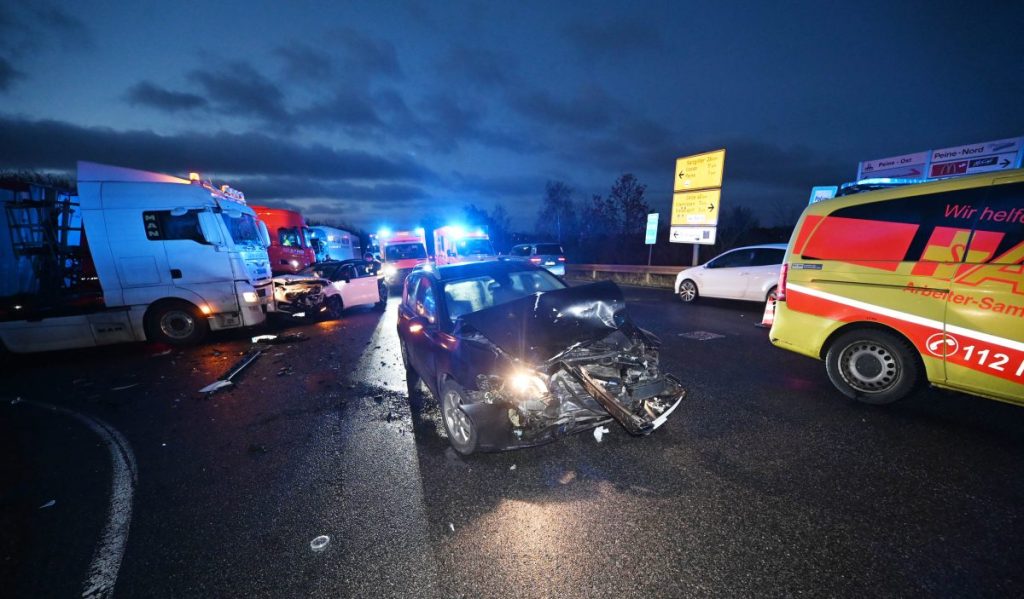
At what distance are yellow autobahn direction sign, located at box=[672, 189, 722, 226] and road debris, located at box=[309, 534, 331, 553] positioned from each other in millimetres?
15907

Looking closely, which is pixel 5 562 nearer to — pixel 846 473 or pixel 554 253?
pixel 846 473

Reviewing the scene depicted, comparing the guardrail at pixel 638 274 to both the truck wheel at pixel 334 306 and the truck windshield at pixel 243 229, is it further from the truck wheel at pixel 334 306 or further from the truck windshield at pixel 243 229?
the truck windshield at pixel 243 229

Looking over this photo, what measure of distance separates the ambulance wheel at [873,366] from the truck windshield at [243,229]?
10.0 metres

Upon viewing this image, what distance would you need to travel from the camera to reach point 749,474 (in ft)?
→ 8.80

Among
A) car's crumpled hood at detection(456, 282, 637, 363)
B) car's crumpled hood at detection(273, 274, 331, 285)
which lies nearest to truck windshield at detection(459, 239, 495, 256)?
car's crumpled hood at detection(273, 274, 331, 285)

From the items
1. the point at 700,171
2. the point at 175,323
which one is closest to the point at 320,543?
the point at 175,323

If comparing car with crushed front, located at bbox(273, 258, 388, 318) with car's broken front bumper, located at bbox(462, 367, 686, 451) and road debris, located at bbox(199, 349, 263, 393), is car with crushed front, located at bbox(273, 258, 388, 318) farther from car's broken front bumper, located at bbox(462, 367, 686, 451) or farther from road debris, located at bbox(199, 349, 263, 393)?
car's broken front bumper, located at bbox(462, 367, 686, 451)

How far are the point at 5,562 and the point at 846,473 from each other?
5.63 m

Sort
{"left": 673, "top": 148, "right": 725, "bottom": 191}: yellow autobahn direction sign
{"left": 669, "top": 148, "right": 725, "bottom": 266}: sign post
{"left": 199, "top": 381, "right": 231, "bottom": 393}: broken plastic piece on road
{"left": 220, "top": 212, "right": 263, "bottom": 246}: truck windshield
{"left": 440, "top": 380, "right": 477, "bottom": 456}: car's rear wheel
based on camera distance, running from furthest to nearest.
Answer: {"left": 669, "top": 148, "right": 725, "bottom": 266}: sign post
{"left": 673, "top": 148, "right": 725, "bottom": 191}: yellow autobahn direction sign
{"left": 220, "top": 212, "right": 263, "bottom": 246}: truck windshield
{"left": 199, "top": 381, "right": 231, "bottom": 393}: broken plastic piece on road
{"left": 440, "top": 380, "right": 477, "bottom": 456}: car's rear wheel

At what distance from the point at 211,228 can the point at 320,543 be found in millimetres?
7045

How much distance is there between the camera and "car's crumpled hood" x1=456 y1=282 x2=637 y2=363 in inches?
116

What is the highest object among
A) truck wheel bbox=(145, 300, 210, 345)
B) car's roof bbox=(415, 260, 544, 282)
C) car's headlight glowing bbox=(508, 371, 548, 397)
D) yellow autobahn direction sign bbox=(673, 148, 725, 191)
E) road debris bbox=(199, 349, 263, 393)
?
yellow autobahn direction sign bbox=(673, 148, 725, 191)

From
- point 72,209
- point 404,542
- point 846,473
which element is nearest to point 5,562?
point 404,542

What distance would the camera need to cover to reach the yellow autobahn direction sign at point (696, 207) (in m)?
14.3
